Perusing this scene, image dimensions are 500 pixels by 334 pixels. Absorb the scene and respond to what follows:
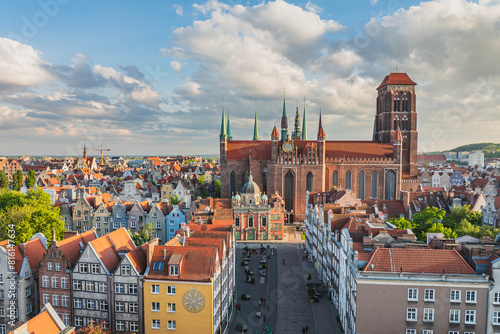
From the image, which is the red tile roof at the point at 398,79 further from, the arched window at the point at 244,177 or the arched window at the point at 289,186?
the arched window at the point at 244,177

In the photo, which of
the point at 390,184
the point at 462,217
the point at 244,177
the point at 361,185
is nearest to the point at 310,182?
the point at 361,185

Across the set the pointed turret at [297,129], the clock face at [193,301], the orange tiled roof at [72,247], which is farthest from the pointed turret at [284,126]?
the clock face at [193,301]

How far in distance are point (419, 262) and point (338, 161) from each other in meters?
79.4

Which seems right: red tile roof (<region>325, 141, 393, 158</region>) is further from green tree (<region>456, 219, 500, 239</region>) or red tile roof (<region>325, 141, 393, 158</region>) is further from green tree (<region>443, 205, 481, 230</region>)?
green tree (<region>456, 219, 500, 239</region>)

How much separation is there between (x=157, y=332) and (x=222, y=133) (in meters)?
85.4

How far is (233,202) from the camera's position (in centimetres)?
9181

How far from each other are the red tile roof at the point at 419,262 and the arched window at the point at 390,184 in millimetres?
80997

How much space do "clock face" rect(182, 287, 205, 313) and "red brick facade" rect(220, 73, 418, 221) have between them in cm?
7229

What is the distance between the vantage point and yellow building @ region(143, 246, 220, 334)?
129ft

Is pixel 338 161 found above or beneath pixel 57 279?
above

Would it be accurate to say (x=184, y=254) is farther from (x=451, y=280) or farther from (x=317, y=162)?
(x=317, y=162)

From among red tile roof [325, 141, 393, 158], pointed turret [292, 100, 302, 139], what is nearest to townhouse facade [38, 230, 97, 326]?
red tile roof [325, 141, 393, 158]

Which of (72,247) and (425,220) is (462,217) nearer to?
(425,220)

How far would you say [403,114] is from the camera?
119 metres
